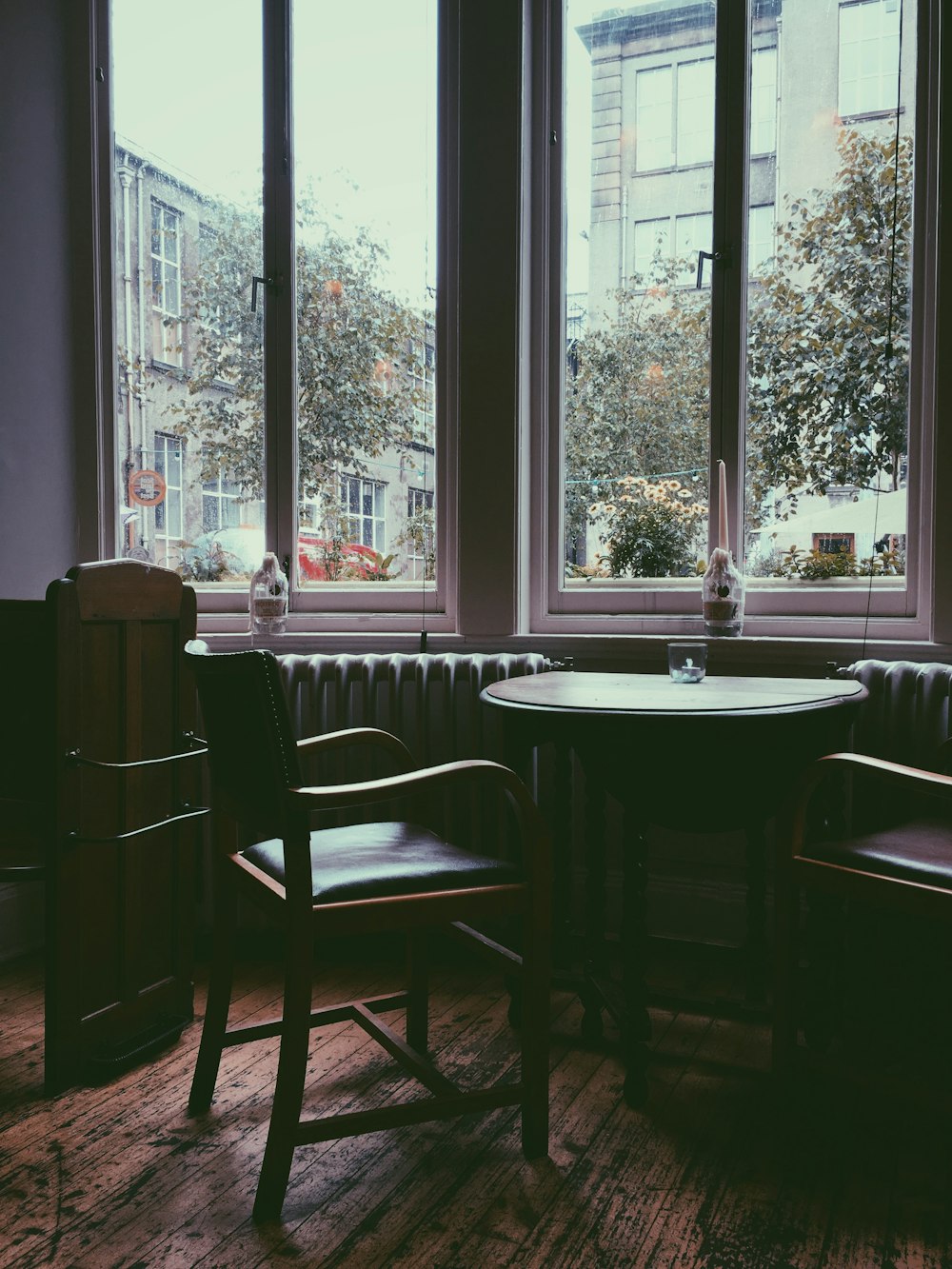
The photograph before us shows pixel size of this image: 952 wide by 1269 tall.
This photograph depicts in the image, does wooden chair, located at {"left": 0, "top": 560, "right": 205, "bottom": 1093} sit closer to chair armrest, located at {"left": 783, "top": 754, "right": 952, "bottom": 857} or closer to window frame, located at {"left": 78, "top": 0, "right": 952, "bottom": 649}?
window frame, located at {"left": 78, "top": 0, "right": 952, "bottom": 649}

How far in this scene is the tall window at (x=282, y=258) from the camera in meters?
3.13

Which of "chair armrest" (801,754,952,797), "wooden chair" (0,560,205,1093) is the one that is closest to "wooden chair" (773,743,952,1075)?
"chair armrest" (801,754,952,797)

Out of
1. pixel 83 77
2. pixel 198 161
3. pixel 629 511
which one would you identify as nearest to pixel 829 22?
pixel 629 511

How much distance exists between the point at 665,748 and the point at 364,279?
6.61 ft

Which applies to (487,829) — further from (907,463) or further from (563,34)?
(563,34)

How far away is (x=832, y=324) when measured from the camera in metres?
2.70

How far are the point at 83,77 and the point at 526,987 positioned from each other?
3.15 m

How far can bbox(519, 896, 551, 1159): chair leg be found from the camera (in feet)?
5.63

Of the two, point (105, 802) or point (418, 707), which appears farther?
point (418, 707)

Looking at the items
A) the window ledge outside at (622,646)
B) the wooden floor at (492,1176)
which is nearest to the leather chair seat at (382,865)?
the wooden floor at (492,1176)

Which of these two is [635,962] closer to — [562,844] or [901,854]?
[562,844]

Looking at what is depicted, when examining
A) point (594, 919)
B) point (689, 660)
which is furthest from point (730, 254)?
point (594, 919)

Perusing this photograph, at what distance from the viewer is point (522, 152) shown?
9.55ft

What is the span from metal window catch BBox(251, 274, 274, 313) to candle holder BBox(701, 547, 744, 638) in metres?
1.69
